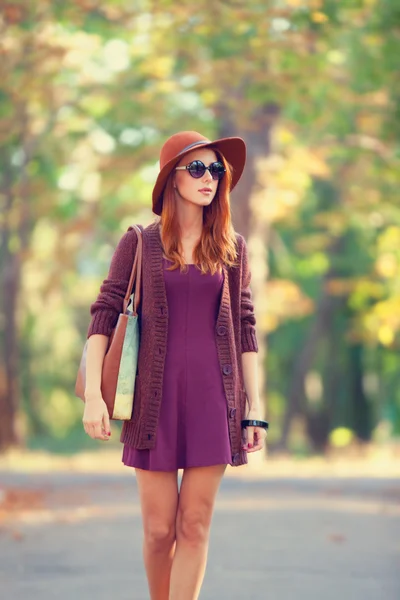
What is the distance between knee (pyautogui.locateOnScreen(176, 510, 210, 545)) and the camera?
5375mm

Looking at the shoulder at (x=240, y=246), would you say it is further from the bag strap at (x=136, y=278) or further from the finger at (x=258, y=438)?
the finger at (x=258, y=438)

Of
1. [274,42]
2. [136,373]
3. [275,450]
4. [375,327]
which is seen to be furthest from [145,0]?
[275,450]

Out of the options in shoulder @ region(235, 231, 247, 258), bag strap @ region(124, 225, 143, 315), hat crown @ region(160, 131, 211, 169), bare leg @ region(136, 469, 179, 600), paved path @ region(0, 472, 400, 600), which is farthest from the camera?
paved path @ region(0, 472, 400, 600)

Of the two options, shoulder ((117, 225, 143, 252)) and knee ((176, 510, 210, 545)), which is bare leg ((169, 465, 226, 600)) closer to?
knee ((176, 510, 210, 545))

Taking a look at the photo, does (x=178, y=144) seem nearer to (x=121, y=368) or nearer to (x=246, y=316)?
(x=246, y=316)

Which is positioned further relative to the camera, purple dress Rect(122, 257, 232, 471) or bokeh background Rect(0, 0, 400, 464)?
bokeh background Rect(0, 0, 400, 464)

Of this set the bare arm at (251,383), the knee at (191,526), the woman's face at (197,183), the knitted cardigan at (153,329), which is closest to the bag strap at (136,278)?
the knitted cardigan at (153,329)

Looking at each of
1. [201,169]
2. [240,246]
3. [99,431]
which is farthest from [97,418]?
[201,169]

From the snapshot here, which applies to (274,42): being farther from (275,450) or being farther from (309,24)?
(275,450)

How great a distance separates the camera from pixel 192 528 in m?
5.39

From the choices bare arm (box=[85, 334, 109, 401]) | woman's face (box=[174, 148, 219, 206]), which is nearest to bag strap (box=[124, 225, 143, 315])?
bare arm (box=[85, 334, 109, 401])

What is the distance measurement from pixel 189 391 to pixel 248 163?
16.6 m

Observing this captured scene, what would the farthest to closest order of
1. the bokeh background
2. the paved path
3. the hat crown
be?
the bokeh background < the paved path < the hat crown

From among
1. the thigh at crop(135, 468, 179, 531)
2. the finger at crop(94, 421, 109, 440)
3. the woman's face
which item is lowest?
the thigh at crop(135, 468, 179, 531)
